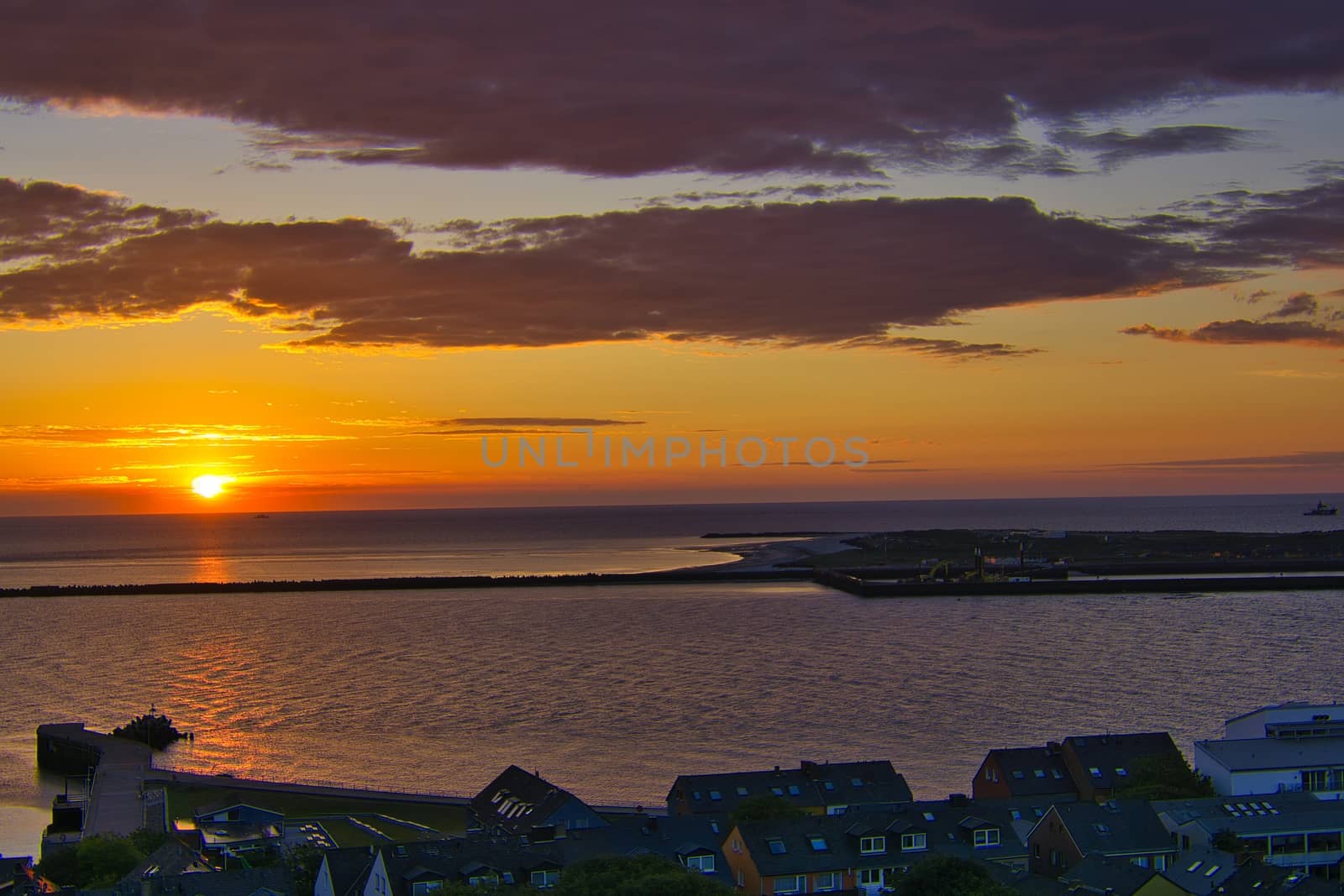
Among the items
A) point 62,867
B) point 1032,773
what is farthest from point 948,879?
point 62,867

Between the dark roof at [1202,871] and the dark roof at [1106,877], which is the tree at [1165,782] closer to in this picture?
the dark roof at [1202,871]

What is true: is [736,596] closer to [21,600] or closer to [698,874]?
[21,600]

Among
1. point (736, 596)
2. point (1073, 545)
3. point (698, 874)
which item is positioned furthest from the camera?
point (1073, 545)

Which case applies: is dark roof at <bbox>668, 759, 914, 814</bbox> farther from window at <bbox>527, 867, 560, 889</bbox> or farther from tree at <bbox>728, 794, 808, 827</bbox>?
window at <bbox>527, 867, 560, 889</bbox>

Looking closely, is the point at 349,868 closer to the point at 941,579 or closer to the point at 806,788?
the point at 806,788

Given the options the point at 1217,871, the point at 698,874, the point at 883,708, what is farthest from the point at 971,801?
the point at 883,708

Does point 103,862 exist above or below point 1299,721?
below
